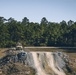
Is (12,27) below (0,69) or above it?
above

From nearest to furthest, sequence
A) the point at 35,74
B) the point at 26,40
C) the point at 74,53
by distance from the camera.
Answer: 1. the point at 35,74
2. the point at 74,53
3. the point at 26,40

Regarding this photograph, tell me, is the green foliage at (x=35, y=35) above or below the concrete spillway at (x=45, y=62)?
above

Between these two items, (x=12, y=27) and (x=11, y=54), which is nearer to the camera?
(x=11, y=54)

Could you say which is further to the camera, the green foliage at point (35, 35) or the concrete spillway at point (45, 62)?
the green foliage at point (35, 35)

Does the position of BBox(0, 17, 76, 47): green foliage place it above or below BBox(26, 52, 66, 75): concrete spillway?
above

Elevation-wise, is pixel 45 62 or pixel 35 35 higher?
pixel 35 35

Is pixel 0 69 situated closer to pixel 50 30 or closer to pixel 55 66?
pixel 55 66

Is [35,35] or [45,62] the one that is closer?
[45,62]

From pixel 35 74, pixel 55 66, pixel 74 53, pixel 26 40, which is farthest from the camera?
pixel 26 40

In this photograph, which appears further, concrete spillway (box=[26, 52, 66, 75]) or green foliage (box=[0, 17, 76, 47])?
green foliage (box=[0, 17, 76, 47])

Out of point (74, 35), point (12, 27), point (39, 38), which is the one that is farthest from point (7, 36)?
point (74, 35)
